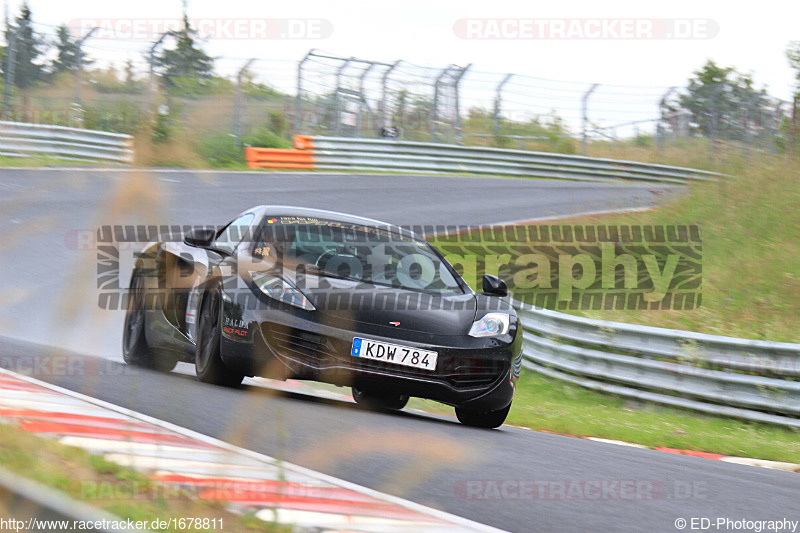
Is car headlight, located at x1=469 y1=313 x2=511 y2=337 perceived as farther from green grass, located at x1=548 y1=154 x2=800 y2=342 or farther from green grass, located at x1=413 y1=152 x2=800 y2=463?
green grass, located at x1=548 y1=154 x2=800 y2=342

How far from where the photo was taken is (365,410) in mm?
6871

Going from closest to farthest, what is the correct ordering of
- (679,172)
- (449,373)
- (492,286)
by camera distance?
1. (449,373)
2. (492,286)
3. (679,172)

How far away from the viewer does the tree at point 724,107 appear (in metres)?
26.0

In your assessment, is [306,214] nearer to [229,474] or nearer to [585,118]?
[229,474]

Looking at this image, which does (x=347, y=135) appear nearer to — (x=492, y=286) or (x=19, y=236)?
(x=492, y=286)

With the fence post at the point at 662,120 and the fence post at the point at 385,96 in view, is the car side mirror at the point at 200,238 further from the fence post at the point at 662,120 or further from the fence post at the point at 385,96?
the fence post at the point at 662,120

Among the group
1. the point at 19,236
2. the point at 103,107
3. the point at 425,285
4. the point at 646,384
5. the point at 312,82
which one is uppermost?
the point at 312,82

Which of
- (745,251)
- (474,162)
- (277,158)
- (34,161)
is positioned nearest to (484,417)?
(745,251)

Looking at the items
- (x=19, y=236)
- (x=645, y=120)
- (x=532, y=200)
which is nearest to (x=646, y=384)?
(x=19, y=236)

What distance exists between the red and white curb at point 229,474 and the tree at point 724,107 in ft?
75.9

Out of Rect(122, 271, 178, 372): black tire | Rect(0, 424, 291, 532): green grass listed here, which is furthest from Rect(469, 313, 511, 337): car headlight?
Rect(0, 424, 291, 532): green grass

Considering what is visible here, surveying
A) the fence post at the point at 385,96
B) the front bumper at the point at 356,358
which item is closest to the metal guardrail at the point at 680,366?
the front bumper at the point at 356,358

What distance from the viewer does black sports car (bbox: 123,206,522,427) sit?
247 inches

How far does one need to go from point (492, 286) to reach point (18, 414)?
3.75 meters
